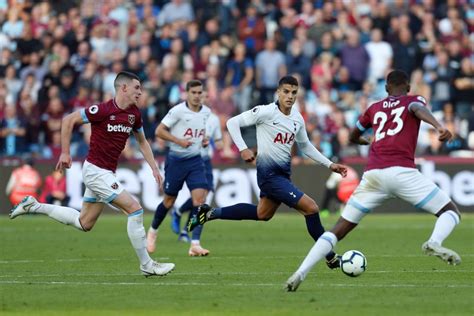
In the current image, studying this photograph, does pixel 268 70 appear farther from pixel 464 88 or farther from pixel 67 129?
pixel 67 129

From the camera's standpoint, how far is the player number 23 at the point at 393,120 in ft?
42.3

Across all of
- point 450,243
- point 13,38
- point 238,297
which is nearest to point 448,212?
point 238,297

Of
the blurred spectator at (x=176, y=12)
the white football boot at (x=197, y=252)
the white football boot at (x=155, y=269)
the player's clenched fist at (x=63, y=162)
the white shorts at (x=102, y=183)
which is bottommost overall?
the white football boot at (x=197, y=252)

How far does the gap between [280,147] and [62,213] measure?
2.93m

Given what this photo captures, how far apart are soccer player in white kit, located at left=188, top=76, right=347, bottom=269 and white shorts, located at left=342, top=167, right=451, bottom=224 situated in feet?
6.55

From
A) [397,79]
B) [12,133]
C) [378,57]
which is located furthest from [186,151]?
[378,57]

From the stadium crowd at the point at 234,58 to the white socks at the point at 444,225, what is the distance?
1665 cm

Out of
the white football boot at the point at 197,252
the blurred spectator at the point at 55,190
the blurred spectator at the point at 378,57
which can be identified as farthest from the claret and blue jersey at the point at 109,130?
the blurred spectator at the point at 378,57

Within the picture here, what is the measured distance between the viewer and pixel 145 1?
3381cm

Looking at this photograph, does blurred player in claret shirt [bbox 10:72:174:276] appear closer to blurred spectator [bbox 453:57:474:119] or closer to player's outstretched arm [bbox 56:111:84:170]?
player's outstretched arm [bbox 56:111:84:170]

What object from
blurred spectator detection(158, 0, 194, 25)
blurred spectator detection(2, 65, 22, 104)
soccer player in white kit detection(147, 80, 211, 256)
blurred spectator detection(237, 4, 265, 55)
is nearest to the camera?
soccer player in white kit detection(147, 80, 211, 256)

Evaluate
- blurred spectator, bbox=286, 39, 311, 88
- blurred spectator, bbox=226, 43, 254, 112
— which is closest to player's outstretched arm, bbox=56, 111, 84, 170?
blurred spectator, bbox=226, 43, 254, 112

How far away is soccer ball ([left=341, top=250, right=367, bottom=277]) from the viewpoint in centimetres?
1373

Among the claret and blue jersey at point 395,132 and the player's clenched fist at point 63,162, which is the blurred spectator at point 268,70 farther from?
the claret and blue jersey at point 395,132
